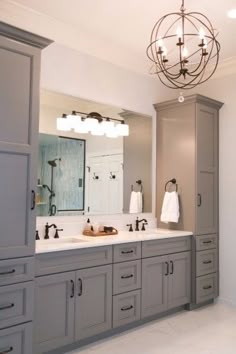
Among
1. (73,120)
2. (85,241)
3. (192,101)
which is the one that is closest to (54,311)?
(85,241)

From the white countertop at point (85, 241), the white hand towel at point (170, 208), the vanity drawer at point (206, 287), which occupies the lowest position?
the vanity drawer at point (206, 287)

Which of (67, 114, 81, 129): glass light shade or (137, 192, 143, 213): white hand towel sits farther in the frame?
(137, 192, 143, 213): white hand towel

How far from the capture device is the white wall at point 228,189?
3953 millimetres

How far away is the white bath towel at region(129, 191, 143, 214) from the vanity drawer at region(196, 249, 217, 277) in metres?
0.85

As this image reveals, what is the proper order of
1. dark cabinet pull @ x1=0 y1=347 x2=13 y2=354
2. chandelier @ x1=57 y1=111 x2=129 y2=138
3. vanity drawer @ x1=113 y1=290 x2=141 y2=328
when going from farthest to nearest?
1. chandelier @ x1=57 y1=111 x2=129 y2=138
2. vanity drawer @ x1=113 y1=290 x2=141 y2=328
3. dark cabinet pull @ x1=0 y1=347 x2=13 y2=354

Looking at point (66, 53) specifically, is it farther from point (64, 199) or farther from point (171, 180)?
point (171, 180)

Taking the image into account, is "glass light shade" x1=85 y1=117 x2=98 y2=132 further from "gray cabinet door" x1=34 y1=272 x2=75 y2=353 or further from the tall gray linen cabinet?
"gray cabinet door" x1=34 y1=272 x2=75 y2=353

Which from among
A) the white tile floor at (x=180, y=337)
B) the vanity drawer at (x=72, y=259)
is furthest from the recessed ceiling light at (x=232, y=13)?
the white tile floor at (x=180, y=337)

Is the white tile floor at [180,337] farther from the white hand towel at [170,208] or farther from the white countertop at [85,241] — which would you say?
the white hand towel at [170,208]

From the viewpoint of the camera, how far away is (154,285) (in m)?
3.37

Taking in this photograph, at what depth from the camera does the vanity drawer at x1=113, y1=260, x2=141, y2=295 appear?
301 centimetres

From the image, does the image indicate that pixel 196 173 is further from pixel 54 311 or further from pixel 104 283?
pixel 54 311

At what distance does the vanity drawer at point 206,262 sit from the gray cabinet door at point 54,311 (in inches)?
66.6

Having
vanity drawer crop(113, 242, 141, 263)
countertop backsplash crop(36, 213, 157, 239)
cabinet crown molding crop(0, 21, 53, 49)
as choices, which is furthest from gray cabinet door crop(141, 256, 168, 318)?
cabinet crown molding crop(0, 21, 53, 49)
